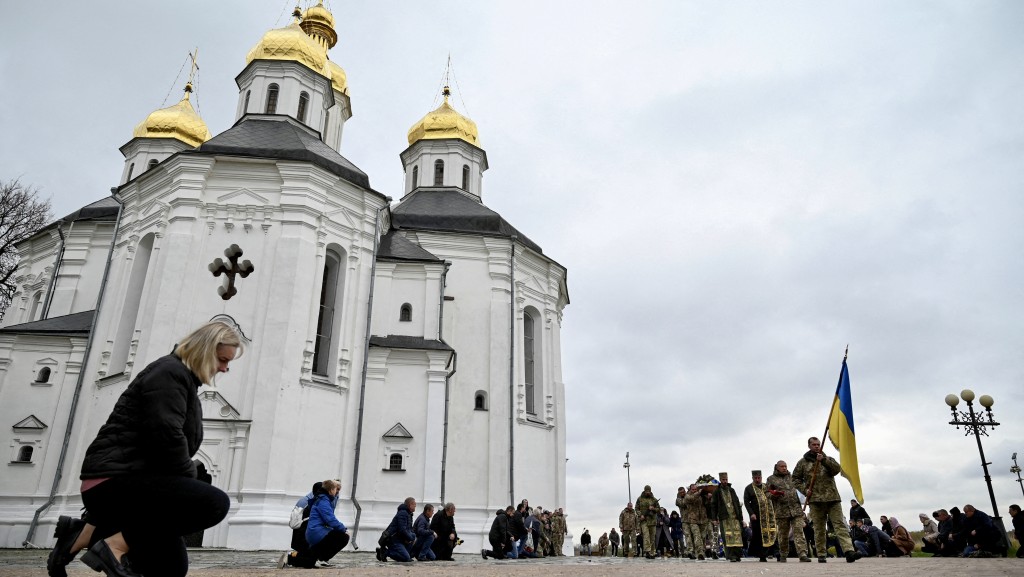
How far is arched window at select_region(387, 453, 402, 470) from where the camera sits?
1897 cm

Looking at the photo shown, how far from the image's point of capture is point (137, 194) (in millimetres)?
20047

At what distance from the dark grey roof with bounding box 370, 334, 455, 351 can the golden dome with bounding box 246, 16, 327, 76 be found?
10.3 metres

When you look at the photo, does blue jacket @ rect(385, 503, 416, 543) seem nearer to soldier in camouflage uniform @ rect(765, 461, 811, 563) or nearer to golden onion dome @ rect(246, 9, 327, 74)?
soldier in camouflage uniform @ rect(765, 461, 811, 563)

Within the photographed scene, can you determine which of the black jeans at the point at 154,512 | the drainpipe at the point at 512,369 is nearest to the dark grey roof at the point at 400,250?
the drainpipe at the point at 512,369

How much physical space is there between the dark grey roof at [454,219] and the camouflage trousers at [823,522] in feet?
51.6

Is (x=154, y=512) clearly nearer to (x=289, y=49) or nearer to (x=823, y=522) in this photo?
(x=823, y=522)

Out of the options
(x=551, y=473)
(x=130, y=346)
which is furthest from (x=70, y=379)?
(x=551, y=473)

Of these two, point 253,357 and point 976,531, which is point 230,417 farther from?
point 976,531

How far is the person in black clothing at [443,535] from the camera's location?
44.2ft

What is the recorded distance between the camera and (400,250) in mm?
22266

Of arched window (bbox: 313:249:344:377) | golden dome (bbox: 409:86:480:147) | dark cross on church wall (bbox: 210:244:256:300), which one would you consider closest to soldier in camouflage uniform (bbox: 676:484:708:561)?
arched window (bbox: 313:249:344:377)

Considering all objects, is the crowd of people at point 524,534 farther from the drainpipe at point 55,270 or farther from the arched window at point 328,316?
the drainpipe at point 55,270

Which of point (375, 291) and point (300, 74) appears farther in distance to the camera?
point (300, 74)

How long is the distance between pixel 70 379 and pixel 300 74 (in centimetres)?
1210
